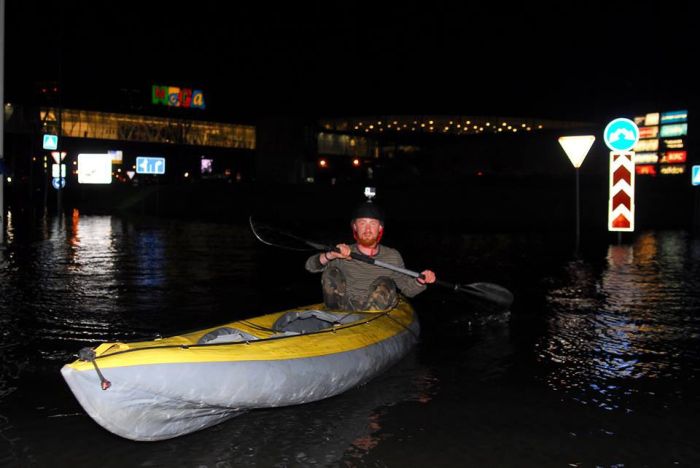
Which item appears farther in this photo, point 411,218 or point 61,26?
point 411,218

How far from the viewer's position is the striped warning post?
18.3 meters

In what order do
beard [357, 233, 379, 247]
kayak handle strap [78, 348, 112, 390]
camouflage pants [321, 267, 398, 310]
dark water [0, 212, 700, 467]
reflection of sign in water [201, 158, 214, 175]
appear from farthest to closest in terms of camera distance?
reflection of sign in water [201, 158, 214, 175]
beard [357, 233, 379, 247]
camouflage pants [321, 267, 398, 310]
dark water [0, 212, 700, 467]
kayak handle strap [78, 348, 112, 390]

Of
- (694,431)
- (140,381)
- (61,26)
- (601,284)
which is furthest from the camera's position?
(61,26)

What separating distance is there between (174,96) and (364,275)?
7124cm

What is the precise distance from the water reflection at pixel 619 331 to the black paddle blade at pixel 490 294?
0.60 m

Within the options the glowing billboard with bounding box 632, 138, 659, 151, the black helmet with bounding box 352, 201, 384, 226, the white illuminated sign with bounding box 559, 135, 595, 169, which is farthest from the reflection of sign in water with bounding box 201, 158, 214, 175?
the black helmet with bounding box 352, 201, 384, 226

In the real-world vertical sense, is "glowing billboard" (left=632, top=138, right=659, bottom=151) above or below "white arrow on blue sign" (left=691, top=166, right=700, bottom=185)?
above

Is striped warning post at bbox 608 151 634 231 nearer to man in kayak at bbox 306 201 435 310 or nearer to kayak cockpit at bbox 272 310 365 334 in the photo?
man in kayak at bbox 306 201 435 310

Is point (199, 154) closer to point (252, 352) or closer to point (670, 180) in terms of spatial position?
point (670, 180)

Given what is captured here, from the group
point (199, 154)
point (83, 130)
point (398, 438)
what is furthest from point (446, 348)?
point (199, 154)

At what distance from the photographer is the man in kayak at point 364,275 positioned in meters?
7.05

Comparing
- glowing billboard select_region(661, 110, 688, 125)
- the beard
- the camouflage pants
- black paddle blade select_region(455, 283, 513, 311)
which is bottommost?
black paddle blade select_region(455, 283, 513, 311)

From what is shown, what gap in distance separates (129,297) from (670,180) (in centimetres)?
3416

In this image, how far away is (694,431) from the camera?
504cm
